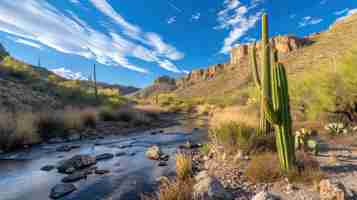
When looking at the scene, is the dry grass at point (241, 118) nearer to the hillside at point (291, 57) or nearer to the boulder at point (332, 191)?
the boulder at point (332, 191)

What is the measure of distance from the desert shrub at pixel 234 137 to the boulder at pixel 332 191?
263cm

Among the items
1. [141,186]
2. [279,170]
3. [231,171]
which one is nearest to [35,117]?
[141,186]

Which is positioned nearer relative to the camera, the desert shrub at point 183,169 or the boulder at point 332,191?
the boulder at point 332,191

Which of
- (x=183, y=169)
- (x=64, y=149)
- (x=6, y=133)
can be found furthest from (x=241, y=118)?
(x=6, y=133)

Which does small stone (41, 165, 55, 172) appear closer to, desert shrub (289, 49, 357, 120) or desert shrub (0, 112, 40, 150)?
desert shrub (0, 112, 40, 150)

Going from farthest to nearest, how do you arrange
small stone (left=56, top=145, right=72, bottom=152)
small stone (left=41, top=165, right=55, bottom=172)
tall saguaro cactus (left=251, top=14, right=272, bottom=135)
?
small stone (left=56, top=145, right=72, bottom=152) → tall saguaro cactus (left=251, top=14, right=272, bottom=135) → small stone (left=41, top=165, right=55, bottom=172)

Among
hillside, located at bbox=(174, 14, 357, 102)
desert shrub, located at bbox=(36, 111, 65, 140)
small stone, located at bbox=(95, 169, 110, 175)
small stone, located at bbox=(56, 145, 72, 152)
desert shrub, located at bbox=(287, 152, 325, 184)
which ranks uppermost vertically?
hillside, located at bbox=(174, 14, 357, 102)

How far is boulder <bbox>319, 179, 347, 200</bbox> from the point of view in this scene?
3.30 m

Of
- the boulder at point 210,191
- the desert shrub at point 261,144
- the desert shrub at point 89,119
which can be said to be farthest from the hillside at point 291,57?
the boulder at point 210,191

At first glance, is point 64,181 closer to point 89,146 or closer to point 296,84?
point 89,146

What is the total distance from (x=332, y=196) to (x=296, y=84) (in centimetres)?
1056

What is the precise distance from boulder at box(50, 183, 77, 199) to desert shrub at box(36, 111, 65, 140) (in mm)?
7159

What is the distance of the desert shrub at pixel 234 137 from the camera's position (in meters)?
6.26

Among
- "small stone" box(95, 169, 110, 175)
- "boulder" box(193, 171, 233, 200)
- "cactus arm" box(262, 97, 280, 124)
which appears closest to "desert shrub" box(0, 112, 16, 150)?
"small stone" box(95, 169, 110, 175)
